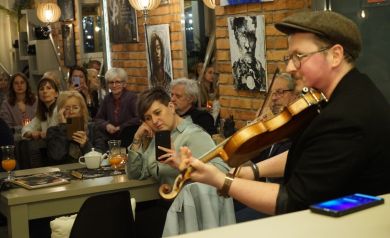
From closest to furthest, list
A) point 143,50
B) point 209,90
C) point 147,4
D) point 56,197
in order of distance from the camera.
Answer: point 56,197
point 209,90
point 147,4
point 143,50

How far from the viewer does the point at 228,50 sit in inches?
209

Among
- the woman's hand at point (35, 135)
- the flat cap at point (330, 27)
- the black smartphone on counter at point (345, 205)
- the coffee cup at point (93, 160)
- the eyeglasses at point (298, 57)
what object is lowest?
the coffee cup at point (93, 160)

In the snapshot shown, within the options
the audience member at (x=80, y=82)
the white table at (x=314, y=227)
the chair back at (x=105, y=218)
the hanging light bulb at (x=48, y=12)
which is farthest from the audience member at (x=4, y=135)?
the hanging light bulb at (x=48, y=12)

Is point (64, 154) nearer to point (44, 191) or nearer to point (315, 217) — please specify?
point (44, 191)

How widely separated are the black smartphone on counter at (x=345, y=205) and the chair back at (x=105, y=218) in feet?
5.33

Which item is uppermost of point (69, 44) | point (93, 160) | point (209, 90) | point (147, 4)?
point (147, 4)

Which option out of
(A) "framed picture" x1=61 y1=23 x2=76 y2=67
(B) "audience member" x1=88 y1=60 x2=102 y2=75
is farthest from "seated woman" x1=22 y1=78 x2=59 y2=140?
(A) "framed picture" x1=61 y1=23 x2=76 y2=67

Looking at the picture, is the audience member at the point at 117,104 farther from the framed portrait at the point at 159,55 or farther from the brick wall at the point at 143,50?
the brick wall at the point at 143,50

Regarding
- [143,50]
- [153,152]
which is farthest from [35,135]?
[143,50]

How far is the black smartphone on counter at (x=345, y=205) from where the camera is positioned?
1734 millimetres

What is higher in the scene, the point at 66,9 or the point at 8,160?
the point at 66,9

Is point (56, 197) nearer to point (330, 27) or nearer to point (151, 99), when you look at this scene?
point (151, 99)

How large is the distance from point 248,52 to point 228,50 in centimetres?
35

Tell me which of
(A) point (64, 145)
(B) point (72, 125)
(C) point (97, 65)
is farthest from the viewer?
(C) point (97, 65)
